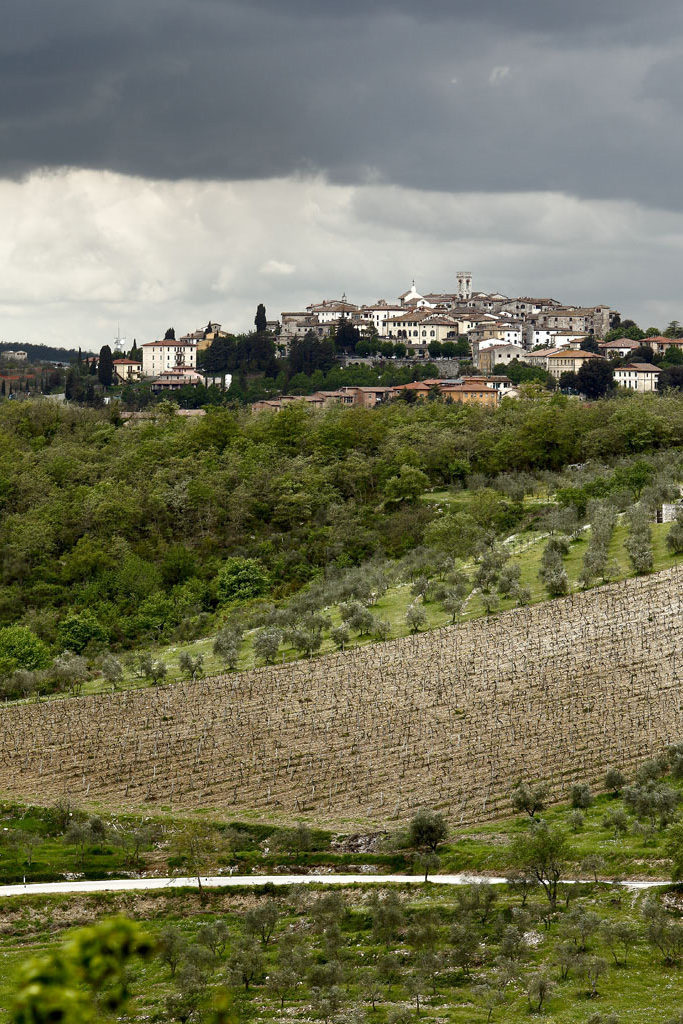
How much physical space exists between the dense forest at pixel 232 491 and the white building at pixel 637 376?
30.3m

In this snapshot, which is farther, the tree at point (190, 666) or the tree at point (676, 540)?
the tree at point (676, 540)

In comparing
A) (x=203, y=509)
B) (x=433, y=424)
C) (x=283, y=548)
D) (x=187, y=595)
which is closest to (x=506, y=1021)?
(x=187, y=595)

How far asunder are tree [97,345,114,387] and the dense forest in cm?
4005

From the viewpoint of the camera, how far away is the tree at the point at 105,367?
431 ft

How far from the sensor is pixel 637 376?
391 feet

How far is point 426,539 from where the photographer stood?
208ft

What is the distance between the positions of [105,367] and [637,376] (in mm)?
55563

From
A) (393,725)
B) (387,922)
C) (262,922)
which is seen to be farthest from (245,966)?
(393,725)

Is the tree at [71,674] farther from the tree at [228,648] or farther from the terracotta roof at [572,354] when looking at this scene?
the terracotta roof at [572,354]

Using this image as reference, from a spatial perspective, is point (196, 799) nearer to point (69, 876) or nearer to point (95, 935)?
point (69, 876)

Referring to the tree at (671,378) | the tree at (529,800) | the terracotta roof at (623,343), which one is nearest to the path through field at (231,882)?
the tree at (529,800)

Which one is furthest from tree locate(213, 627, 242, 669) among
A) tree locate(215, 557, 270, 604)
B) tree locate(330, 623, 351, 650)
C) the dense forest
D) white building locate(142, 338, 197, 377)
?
white building locate(142, 338, 197, 377)

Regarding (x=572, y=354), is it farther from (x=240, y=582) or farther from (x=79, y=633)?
(x=79, y=633)

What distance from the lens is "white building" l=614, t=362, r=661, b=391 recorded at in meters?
119
